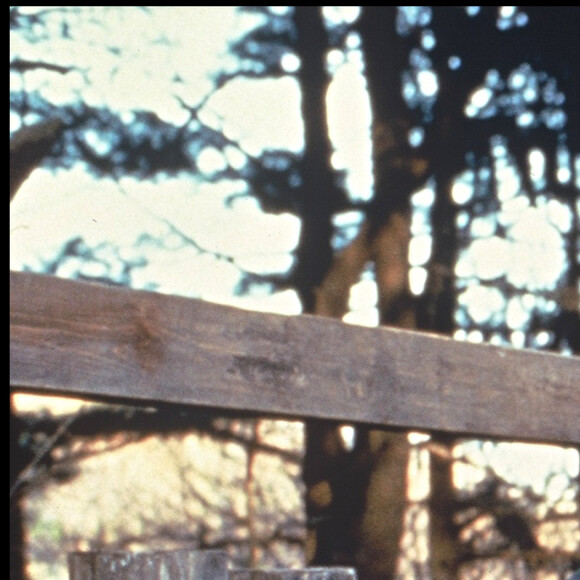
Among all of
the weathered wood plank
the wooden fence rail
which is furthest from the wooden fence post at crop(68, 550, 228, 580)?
the weathered wood plank

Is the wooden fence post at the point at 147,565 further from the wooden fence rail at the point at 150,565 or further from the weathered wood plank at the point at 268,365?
the weathered wood plank at the point at 268,365

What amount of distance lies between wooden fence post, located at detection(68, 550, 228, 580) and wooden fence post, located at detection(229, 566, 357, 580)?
70 mm

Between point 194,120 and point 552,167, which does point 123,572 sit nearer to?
point 194,120

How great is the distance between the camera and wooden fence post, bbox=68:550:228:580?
1144 mm

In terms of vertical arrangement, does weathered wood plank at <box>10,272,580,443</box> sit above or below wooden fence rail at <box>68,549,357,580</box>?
above

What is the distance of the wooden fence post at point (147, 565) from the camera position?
1.14 meters

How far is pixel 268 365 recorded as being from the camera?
1304mm

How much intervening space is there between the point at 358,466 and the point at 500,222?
4.76 ft

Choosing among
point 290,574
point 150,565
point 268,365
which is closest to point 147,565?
point 150,565

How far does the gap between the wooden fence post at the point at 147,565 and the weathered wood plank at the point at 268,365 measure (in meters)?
0.20

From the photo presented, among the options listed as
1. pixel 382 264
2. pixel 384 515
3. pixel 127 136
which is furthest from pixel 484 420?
pixel 127 136

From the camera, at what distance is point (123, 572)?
3.75 feet

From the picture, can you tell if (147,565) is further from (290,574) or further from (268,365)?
(268,365)

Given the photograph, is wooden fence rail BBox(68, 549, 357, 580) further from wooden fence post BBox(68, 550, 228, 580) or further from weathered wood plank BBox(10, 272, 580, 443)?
weathered wood plank BBox(10, 272, 580, 443)
